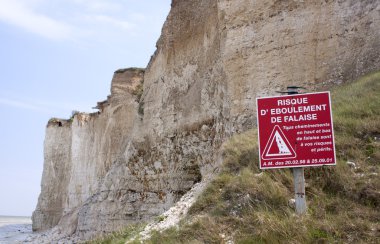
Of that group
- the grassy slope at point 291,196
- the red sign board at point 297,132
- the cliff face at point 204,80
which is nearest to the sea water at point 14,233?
the cliff face at point 204,80

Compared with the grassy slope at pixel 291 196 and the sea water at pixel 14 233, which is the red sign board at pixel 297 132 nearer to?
the grassy slope at pixel 291 196

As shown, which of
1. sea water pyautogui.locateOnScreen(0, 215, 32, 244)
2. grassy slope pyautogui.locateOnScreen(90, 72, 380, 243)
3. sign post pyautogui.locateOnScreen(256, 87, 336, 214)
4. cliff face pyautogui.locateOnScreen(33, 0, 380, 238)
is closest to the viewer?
grassy slope pyautogui.locateOnScreen(90, 72, 380, 243)

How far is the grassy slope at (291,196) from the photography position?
5.26 m

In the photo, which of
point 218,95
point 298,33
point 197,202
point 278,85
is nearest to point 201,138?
point 218,95

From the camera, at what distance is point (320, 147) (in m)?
5.67

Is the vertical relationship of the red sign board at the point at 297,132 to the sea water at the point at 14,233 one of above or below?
above

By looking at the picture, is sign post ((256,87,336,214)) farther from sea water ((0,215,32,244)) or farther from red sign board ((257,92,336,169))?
sea water ((0,215,32,244))

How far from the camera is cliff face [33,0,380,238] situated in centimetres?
1212

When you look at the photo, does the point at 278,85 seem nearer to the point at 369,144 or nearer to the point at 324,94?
the point at 369,144

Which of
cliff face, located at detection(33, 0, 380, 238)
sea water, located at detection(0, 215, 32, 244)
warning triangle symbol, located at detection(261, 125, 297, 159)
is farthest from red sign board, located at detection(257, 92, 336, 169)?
sea water, located at detection(0, 215, 32, 244)

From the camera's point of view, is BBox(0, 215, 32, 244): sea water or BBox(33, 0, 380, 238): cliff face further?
BBox(0, 215, 32, 244): sea water

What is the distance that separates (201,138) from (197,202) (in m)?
9.23

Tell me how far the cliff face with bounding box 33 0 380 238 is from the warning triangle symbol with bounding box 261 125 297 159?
5.58 metres

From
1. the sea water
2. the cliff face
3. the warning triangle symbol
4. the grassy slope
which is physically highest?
the cliff face
